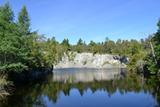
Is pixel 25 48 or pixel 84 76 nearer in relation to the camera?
pixel 25 48

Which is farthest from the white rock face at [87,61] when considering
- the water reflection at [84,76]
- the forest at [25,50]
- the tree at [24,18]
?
the tree at [24,18]

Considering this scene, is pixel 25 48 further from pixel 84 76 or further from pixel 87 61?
pixel 87 61

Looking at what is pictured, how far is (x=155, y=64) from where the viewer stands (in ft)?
221

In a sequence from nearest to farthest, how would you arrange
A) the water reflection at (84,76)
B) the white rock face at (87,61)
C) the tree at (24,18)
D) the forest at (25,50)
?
the forest at (25,50) < the water reflection at (84,76) < the tree at (24,18) < the white rock face at (87,61)

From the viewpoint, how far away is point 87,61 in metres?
188

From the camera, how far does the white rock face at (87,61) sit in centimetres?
17850

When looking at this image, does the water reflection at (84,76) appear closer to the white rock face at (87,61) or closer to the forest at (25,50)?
the forest at (25,50)

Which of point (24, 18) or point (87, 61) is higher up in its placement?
point (24, 18)

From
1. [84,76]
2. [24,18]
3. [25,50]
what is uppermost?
[24,18]

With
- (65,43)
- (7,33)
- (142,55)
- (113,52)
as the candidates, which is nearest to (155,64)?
(142,55)

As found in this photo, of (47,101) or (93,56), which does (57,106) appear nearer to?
(47,101)

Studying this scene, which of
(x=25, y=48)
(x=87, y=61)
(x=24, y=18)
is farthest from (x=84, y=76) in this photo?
(x=87, y=61)

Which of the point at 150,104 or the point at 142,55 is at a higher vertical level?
the point at 142,55

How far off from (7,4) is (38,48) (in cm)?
2491
